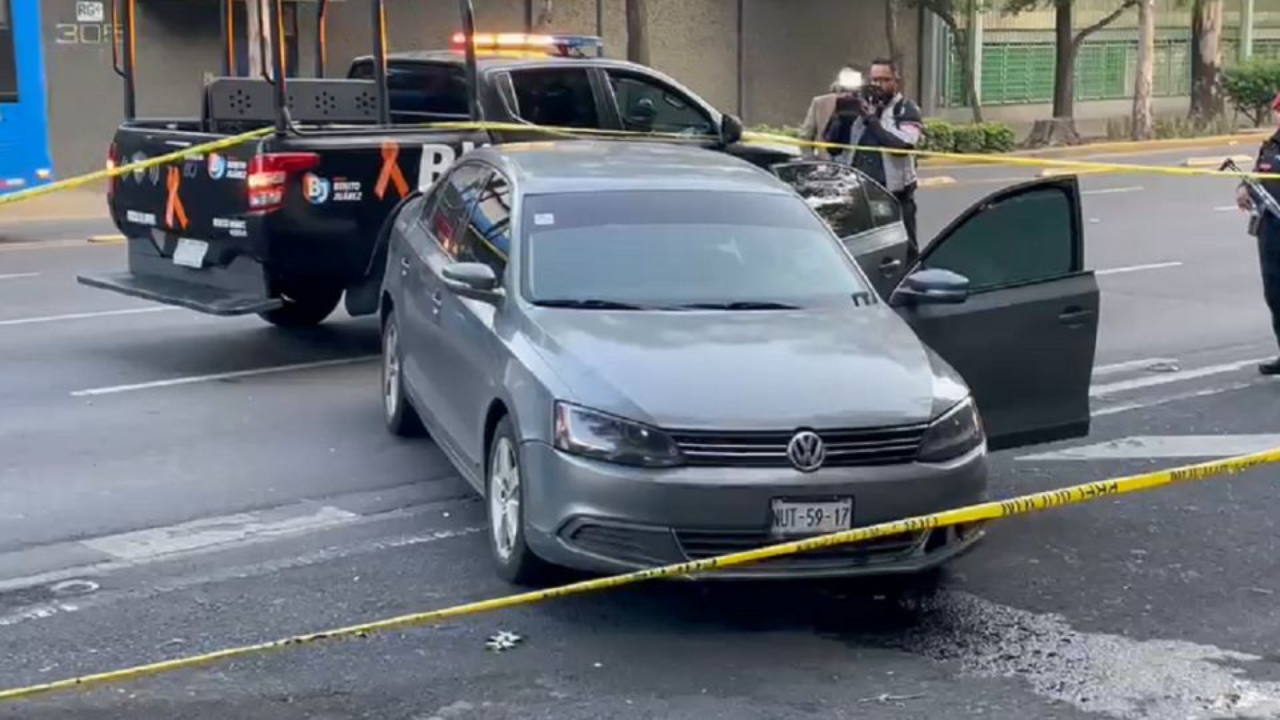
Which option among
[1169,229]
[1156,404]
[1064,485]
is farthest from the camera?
[1169,229]

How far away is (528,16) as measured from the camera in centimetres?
2945

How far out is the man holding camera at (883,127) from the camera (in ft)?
41.8

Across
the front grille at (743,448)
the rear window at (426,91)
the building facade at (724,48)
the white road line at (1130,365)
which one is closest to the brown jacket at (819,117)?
the rear window at (426,91)

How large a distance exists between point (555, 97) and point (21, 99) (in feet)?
27.9

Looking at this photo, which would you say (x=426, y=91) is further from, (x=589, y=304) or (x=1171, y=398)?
(x=589, y=304)

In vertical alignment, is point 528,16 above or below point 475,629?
above

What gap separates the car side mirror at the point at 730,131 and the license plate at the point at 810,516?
690 centimetres

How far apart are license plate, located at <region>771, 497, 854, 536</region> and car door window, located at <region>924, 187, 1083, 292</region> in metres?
2.05

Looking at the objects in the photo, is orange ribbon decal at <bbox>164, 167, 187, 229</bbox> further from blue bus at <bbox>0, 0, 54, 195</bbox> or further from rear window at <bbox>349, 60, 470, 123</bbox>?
blue bus at <bbox>0, 0, 54, 195</bbox>

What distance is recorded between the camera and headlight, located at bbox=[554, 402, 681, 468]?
6031 millimetres

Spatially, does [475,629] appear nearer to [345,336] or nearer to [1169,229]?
[345,336]

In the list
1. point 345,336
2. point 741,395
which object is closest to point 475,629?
point 741,395

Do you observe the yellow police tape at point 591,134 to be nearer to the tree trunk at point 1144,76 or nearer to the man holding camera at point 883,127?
the man holding camera at point 883,127

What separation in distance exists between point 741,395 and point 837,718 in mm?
1208
